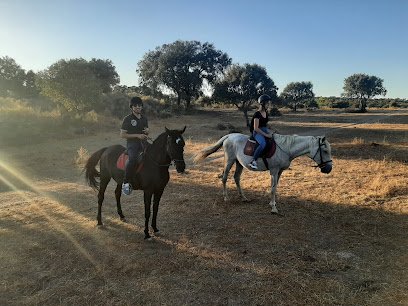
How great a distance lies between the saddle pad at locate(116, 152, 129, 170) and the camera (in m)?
7.76

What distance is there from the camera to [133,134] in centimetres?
731

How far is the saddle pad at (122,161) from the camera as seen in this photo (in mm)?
7758

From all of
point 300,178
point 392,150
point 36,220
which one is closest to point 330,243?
point 300,178

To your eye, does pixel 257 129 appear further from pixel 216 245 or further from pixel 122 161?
pixel 122 161

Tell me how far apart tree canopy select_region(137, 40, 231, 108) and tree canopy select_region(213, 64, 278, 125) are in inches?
439

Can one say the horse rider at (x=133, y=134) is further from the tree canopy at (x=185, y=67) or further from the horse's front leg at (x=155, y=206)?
the tree canopy at (x=185, y=67)

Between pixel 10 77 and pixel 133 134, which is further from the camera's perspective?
pixel 10 77

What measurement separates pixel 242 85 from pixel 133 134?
116 feet

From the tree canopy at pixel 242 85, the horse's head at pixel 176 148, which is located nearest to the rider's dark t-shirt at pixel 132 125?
the horse's head at pixel 176 148

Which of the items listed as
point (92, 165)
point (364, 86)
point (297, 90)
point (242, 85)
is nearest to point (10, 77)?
point (242, 85)

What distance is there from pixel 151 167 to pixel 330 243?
14.5 ft

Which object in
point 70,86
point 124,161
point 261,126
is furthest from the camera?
point 70,86

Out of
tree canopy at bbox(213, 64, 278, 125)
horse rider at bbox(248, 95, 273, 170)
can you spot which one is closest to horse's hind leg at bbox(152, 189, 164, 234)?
horse rider at bbox(248, 95, 273, 170)

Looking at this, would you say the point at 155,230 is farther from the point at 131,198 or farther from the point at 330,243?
the point at 330,243
